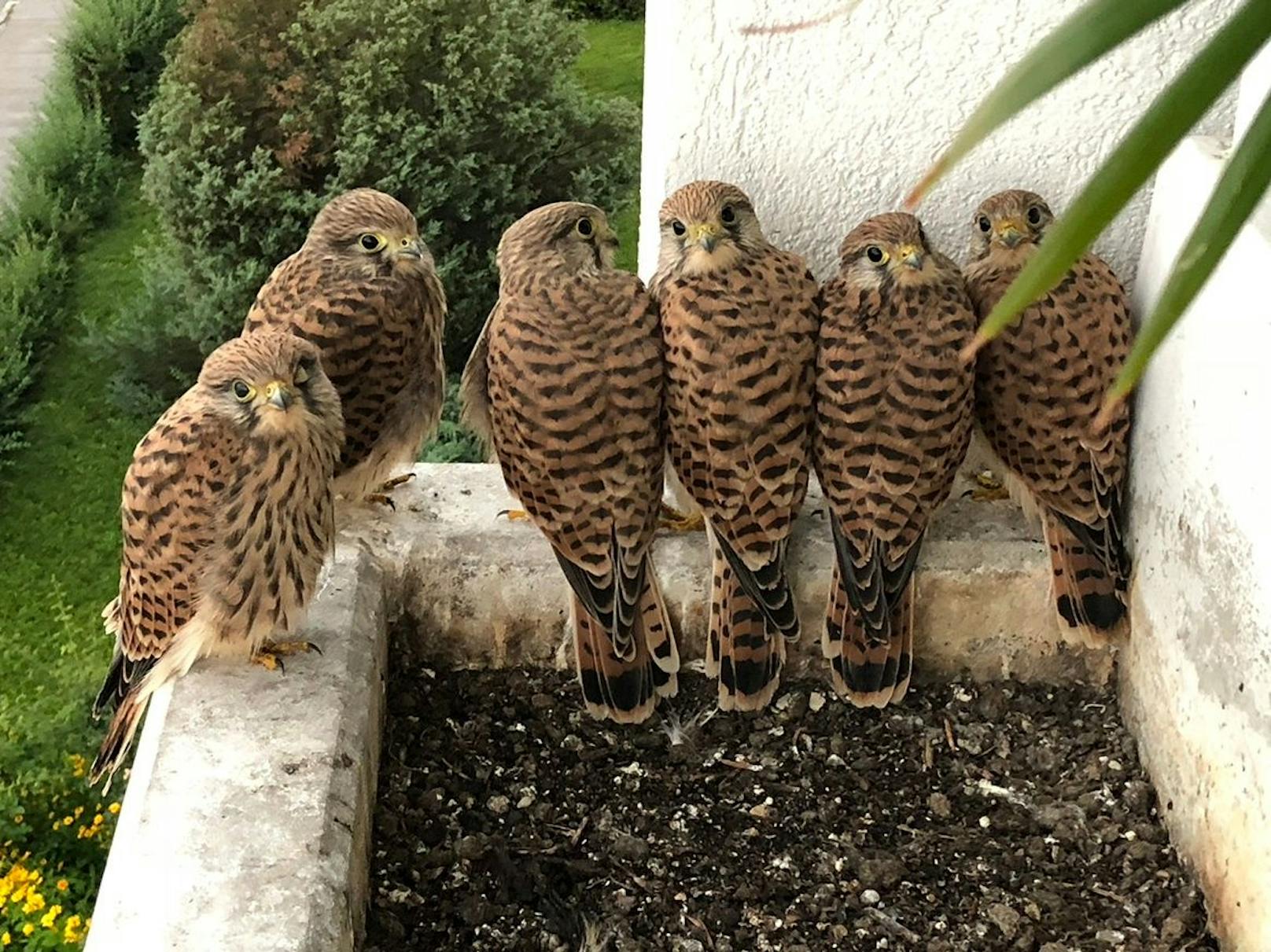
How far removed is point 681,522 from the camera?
97.8 inches

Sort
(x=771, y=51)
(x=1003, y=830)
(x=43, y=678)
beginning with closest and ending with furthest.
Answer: (x=1003, y=830), (x=771, y=51), (x=43, y=678)

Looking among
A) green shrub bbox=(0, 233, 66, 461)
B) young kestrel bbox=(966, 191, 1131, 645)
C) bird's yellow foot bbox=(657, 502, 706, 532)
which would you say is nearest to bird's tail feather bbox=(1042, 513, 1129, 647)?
young kestrel bbox=(966, 191, 1131, 645)

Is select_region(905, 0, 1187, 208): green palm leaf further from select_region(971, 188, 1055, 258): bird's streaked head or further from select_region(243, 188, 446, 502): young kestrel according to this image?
select_region(243, 188, 446, 502): young kestrel

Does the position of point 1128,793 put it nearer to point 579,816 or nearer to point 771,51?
point 579,816

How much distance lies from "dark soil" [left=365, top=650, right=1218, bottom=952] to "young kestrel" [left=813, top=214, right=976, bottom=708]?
25 cm

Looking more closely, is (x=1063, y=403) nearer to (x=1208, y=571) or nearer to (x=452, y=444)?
(x=1208, y=571)

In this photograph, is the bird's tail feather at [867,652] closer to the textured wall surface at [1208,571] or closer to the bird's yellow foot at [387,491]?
the textured wall surface at [1208,571]

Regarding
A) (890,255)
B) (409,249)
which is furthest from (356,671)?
(890,255)

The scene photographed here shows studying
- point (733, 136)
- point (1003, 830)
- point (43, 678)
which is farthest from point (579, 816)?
point (43, 678)

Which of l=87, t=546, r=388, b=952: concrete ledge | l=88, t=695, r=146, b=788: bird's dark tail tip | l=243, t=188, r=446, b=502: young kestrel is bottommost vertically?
l=88, t=695, r=146, b=788: bird's dark tail tip

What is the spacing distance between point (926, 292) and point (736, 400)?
0.34 meters

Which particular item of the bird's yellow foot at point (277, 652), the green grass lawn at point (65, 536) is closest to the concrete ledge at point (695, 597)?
the bird's yellow foot at point (277, 652)

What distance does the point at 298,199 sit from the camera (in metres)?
4.91

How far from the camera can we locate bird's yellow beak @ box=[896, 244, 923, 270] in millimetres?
2148
